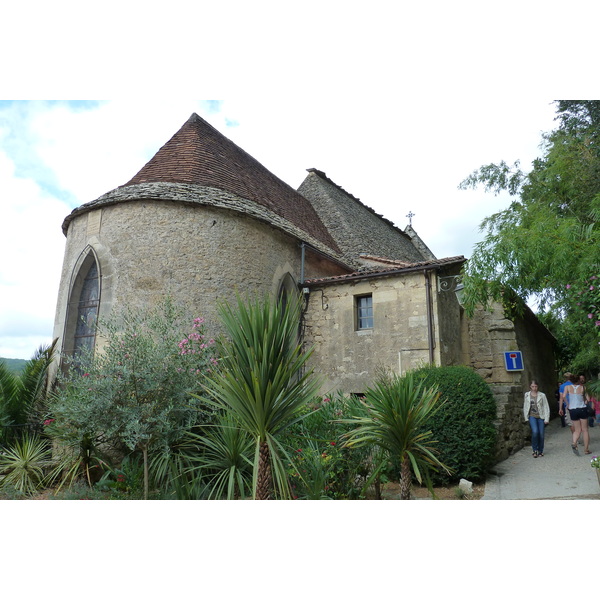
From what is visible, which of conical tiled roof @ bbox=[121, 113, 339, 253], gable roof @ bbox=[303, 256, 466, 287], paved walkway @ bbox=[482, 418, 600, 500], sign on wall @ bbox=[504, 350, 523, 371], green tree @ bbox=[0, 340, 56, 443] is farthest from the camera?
sign on wall @ bbox=[504, 350, 523, 371]

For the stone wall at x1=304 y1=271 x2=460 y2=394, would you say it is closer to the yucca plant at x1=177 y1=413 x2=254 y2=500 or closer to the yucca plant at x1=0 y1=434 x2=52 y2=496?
the yucca plant at x1=177 y1=413 x2=254 y2=500

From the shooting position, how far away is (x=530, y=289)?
780 centimetres

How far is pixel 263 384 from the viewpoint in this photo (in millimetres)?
4508

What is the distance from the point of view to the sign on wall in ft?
38.9

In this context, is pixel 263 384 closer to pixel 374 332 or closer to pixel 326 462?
pixel 326 462

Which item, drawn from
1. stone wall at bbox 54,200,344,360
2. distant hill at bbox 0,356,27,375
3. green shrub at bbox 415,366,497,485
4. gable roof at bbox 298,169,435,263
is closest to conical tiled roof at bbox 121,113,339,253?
stone wall at bbox 54,200,344,360

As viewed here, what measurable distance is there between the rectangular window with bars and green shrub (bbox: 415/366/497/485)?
10.3ft

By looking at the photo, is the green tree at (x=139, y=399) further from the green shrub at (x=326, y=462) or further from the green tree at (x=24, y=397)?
the green tree at (x=24, y=397)

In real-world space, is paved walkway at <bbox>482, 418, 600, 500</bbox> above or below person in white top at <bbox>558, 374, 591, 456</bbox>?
below

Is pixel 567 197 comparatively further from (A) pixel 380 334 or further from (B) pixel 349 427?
(B) pixel 349 427

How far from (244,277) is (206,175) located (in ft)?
8.70

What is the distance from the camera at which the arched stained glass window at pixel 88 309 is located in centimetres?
968

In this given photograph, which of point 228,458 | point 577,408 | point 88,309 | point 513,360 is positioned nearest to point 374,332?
point 513,360

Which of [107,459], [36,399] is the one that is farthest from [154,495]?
[36,399]
